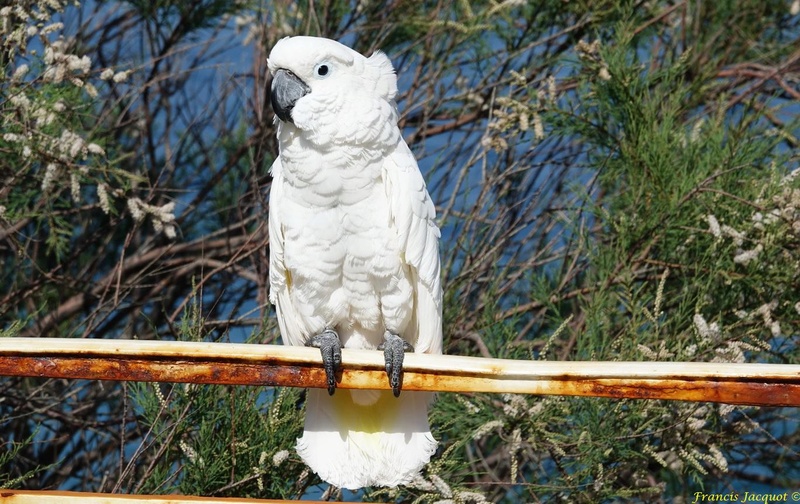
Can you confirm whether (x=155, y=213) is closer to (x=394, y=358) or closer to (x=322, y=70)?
A: (x=322, y=70)

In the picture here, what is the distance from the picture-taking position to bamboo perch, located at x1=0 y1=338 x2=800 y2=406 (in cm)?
132

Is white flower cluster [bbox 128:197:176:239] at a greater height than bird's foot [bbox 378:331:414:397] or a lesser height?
greater

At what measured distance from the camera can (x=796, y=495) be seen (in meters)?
2.12

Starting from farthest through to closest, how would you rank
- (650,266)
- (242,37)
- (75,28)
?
1. (242,37)
2. (75,28)
3. (650,266)

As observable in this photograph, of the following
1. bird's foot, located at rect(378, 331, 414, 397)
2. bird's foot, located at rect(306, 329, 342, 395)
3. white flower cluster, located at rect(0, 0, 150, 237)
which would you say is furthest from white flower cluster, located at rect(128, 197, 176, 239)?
bird's foot, located at rect(378, 331, 414, 397)

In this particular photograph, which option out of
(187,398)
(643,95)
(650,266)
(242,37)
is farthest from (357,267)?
(242,37)

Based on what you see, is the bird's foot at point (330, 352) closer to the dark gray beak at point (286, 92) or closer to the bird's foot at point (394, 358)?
the bird's foot at point (394, 358)

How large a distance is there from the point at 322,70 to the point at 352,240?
1.03ft

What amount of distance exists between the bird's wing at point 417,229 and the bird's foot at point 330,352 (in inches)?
7.3

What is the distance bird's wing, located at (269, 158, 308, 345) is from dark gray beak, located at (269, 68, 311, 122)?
0.19 meters

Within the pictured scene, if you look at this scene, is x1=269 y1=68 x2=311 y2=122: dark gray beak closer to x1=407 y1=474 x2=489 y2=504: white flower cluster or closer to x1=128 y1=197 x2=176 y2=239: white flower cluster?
Result: x1=128 y1=197 x2=176 y2=239: white flower cluster

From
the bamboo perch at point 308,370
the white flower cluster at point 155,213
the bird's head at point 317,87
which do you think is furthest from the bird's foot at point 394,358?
the white flower cluster at point 155,213

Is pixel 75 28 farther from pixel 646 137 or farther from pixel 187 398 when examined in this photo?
pixel 646 137

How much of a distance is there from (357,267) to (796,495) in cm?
115
